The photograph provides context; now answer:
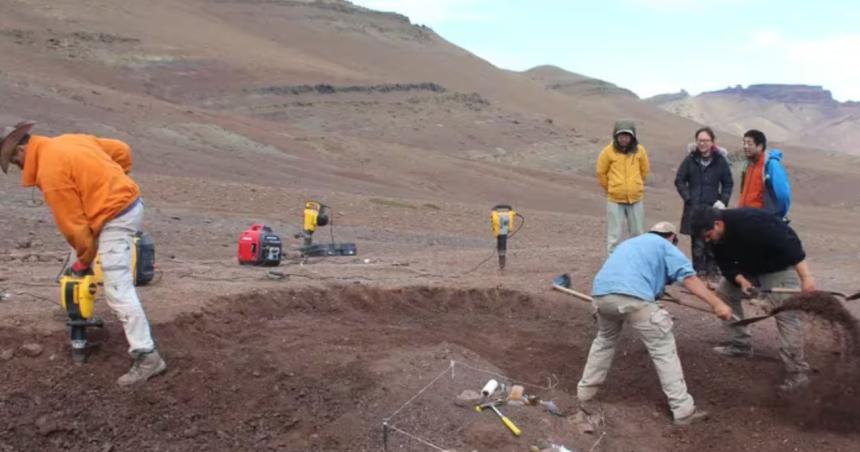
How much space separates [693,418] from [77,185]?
4.38m

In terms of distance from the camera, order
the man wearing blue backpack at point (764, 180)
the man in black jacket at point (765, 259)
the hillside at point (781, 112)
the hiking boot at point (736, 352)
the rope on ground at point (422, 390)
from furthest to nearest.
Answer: the hillside at point (781, 112) → the man wearing blue backpack at point (764, 180) → the hiking boot at point (736, 352) → the man in black jacket at point (765, 259) → the rope on ground at point (422, 390)

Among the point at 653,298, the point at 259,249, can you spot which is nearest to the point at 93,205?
the point at 653,298

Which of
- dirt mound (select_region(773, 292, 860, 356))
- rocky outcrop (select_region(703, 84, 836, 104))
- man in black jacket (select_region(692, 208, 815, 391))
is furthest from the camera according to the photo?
rocky outcrop (select_region(703, 84, 836, 104))

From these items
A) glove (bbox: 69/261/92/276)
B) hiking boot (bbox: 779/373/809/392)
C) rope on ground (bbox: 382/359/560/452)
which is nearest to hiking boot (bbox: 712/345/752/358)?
hiking boot (bbox: 779/373/809/392)

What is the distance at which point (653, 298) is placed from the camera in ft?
18.7

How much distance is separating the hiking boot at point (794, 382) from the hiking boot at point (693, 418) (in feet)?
2.60

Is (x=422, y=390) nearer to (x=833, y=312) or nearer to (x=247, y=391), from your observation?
(x=247, y=391)

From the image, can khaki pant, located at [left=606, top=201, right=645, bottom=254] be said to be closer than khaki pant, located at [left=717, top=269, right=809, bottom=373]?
No

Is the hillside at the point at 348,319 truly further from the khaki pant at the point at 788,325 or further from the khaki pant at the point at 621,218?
the khaki pant at the point at 621,218

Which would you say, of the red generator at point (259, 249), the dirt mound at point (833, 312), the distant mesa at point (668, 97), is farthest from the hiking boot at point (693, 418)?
the distant mesa at point (668, 97)

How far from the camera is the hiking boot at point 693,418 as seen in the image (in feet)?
19.0

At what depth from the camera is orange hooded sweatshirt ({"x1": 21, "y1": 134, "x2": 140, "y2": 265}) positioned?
5266 mm

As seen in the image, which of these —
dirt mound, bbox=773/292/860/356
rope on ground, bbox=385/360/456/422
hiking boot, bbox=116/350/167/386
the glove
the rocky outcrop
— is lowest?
rope on ground, bbox=385/360/456/422

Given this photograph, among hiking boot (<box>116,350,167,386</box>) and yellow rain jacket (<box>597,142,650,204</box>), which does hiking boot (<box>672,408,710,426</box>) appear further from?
hiking boot (<box>116,350,167,386</box>)
